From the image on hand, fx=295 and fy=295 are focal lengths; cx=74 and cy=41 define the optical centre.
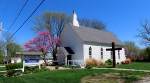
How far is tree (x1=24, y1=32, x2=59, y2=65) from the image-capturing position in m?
46.8

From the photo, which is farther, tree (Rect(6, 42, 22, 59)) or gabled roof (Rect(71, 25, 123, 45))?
tree (Rect(6, 42, 22, 59))

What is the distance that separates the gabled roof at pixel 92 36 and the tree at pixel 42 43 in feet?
14.7

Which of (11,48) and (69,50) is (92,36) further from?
(11,48)

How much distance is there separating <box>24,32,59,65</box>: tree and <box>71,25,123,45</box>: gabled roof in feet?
14.7

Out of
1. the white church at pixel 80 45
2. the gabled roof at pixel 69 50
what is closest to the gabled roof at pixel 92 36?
the white church at pixel 80 45

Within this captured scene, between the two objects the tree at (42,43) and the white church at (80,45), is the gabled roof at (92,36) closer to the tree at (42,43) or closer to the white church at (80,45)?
the white church at (80,45)

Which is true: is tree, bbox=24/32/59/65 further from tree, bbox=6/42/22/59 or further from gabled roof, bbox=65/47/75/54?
tree, bbox=6/42/22/59

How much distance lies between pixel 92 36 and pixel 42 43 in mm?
8090

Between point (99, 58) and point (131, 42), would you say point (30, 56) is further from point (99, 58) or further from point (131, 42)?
point (131, 42)

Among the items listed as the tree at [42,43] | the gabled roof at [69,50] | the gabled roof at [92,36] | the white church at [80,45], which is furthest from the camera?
the tree at [42,43]

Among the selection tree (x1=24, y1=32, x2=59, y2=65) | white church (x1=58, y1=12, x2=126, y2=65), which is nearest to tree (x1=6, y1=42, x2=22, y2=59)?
tree (x1=24, y1=32, x2=59, y2=65)

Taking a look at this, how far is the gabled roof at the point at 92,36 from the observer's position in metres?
43.6

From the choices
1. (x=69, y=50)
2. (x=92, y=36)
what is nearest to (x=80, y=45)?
(x=69, y=50)

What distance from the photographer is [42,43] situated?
4734cm
